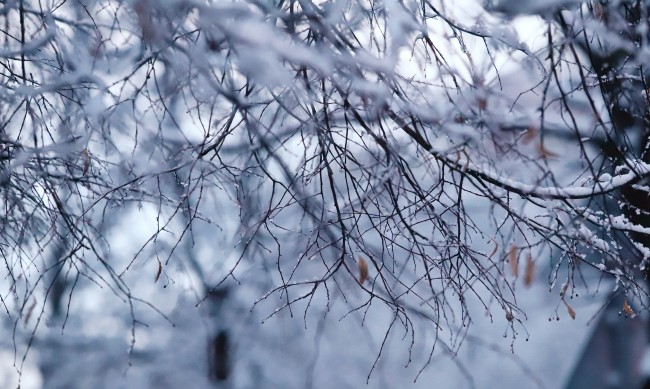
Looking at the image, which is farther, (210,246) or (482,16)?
(210,246)

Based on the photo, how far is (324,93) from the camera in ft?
9.07

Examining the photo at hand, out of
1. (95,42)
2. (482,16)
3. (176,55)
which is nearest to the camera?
(176,55)

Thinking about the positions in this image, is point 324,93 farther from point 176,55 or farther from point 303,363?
point 303,363

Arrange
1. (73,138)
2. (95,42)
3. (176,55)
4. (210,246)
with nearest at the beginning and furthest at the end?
(176,55), (73,138), (95,42), (210,246)

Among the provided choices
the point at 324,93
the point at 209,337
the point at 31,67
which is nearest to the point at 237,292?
the point at 209,337

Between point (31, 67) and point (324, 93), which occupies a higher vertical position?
point (31, 67)

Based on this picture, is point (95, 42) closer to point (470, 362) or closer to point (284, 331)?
point (284, 331)

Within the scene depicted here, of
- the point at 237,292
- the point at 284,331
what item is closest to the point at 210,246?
the point at 237,292

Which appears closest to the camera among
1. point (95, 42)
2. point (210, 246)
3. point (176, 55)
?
point (176, 55)

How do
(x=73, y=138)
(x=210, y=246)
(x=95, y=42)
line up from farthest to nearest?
(x=210, y=246), (x=95, y=42), (x=73, y=138)

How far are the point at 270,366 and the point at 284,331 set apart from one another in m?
0.46

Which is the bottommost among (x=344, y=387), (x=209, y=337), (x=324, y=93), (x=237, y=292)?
(x=324, y=93)

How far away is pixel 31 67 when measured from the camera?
3777 mm

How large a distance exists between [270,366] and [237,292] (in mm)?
1023
